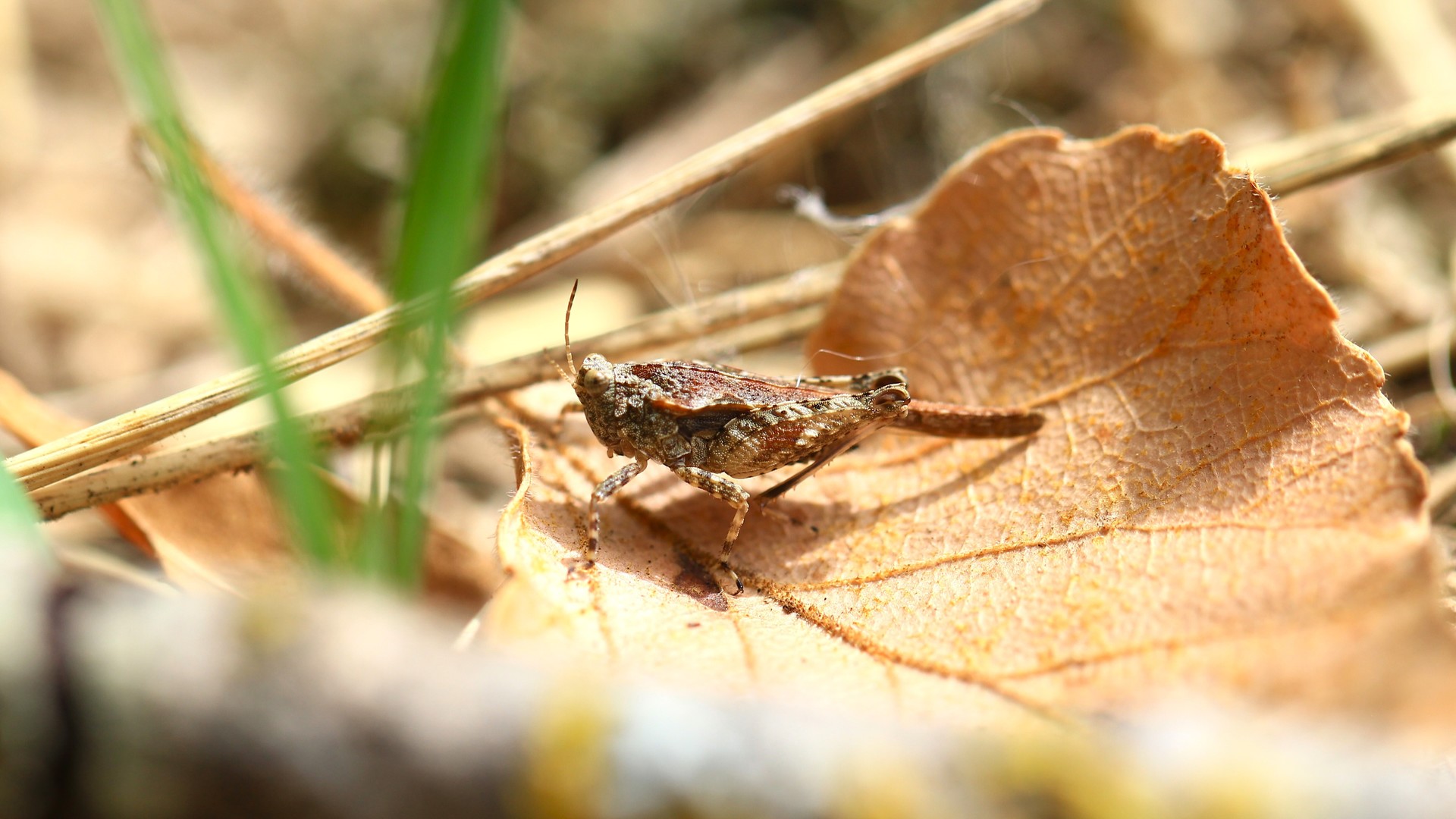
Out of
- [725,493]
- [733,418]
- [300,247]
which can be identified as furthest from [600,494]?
[300,247]

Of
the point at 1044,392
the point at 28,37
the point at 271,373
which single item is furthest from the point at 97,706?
the point at 28,37

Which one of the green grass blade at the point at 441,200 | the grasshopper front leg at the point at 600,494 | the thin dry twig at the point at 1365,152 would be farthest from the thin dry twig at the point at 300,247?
the thin dry twig at the point at 1365,152

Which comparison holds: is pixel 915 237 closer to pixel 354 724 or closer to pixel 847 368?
pixel 847 368

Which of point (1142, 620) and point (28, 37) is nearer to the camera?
point (1142, 620)

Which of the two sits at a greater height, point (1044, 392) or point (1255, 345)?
point (1044, 392)

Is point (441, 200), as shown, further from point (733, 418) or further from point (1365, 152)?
point (1365, 152)

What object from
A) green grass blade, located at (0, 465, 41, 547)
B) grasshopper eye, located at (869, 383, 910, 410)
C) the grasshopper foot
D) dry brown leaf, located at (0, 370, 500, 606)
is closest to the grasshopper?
grasshopper eye, located at (869, 383, 910, 410)

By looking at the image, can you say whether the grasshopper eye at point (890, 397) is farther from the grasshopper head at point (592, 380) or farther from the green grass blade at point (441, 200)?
the green grass blade at point (441, 200)
